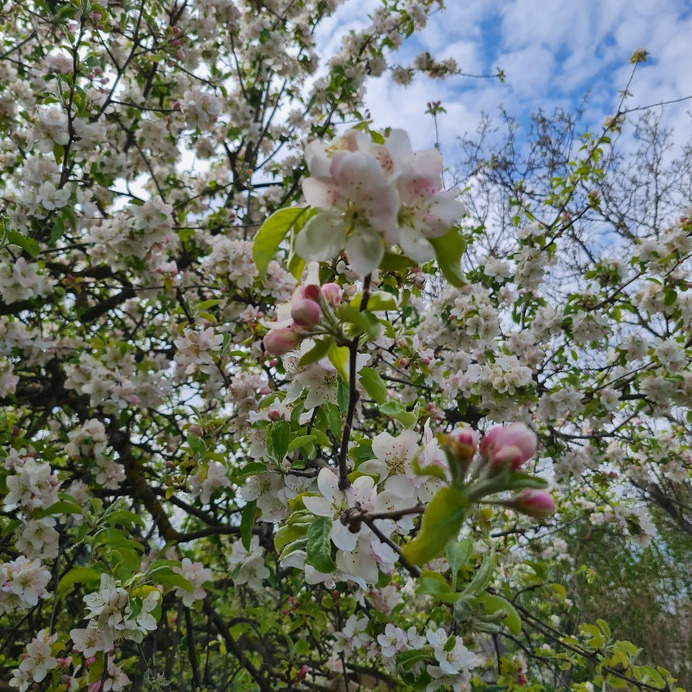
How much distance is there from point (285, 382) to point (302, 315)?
1.50 metres

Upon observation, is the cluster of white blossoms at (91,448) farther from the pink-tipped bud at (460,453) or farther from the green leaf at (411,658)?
the pink-tipped bud at (460,453)

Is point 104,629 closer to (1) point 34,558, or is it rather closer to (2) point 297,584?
(1) point 34,558

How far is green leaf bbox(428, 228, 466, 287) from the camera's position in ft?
2.45

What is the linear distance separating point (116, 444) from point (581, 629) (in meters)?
2.73

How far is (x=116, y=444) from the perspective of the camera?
3031 millimetres

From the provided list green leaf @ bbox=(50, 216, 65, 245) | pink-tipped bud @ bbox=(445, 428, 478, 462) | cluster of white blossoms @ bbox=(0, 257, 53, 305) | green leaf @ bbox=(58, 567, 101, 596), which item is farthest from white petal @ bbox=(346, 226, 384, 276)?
cluster of white blossoms @ bbox=(0, 257, 53, 305)

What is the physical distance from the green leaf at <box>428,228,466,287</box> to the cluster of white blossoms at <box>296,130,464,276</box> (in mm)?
17

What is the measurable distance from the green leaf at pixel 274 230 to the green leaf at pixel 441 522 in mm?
455

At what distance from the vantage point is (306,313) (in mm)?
708

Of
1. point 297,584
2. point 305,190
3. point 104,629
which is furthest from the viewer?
point 297,584

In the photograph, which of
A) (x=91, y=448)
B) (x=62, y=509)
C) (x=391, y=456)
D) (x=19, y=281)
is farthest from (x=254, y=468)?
(x=19, y=281)

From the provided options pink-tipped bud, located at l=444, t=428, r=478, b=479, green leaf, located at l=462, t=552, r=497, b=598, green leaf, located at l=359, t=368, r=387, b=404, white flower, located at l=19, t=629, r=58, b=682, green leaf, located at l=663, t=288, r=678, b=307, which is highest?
green leaf, located at l=663, t=288, r=678, b=307

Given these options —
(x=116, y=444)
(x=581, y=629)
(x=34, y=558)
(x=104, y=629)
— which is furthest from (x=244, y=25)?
(x=581, y=629)

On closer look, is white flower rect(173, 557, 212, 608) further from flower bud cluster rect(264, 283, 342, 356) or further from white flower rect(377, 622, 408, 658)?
flower bud cluster rect(264, 283, 342, 356)
